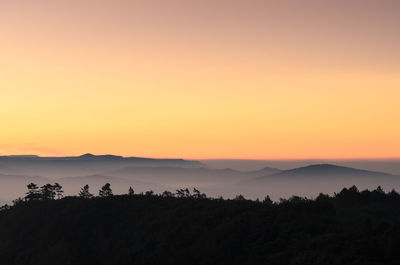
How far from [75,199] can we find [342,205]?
67815mm

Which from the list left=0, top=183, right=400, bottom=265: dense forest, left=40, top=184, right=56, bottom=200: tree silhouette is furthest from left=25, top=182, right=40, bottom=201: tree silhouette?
left=0, top=183, right=400, bottom=265: dense forest

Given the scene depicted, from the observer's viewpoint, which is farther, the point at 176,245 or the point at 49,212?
the point at 49,212

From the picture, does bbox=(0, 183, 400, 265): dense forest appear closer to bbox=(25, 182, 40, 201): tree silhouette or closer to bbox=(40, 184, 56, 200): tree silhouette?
bbox=(25, 182, 40, 201): tree silhouette

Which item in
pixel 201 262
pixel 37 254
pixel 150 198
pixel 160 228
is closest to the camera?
pixel 201 262

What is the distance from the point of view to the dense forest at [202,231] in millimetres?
56875

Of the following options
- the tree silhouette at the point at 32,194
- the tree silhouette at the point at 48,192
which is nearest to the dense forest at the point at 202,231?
the tree silhouette at the point at 32,194

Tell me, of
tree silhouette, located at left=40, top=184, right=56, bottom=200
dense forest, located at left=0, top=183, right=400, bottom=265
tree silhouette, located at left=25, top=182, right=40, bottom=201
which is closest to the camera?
dense forest, located at left=0, top=183, right=400, bottom=265

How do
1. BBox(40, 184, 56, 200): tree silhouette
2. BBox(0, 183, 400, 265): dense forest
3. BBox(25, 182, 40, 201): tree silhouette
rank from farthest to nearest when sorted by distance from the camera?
BBox(40, 184, 56, 200): tree silhouette → BBox(25, 182, 40, 201): tree silhouette → BBox(0, 183, 400, 265): dense forest

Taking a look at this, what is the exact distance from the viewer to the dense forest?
56.9 meters

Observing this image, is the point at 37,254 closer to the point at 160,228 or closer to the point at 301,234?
the point at 160,228

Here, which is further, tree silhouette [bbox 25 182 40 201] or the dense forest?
tree silhouette [bbox 25 182 40 201]

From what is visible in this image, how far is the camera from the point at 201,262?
73.9m

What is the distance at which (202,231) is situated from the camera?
8400 centimetres

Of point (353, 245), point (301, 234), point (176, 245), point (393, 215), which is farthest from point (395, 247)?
point (393, 215)
